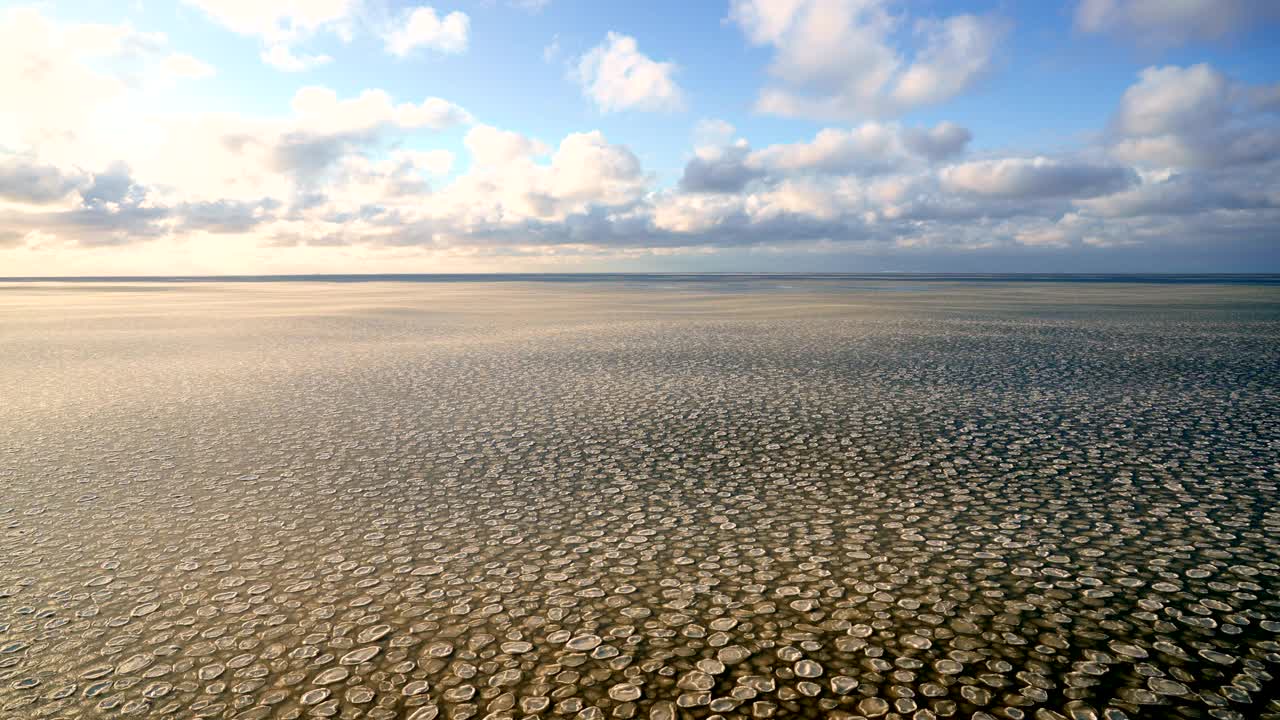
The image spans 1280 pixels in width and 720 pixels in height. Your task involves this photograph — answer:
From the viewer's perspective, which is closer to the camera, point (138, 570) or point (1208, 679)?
point (1208, 679)

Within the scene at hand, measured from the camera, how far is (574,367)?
1862 cm

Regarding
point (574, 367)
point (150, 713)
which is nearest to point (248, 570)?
point (150, 713)

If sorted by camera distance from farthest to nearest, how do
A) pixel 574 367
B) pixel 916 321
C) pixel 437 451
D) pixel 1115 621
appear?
pixel 916 321
pixel 574 367
pixel 437 451
pixel 1115 621

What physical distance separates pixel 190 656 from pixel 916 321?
107ft

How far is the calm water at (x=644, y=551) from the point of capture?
14.9 feet

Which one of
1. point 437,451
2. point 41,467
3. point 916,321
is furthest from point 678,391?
point 916,321

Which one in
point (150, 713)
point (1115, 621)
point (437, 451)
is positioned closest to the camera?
point (150, 713)

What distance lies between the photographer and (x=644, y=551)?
261 inches

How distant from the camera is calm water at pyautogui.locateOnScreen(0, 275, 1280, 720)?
14.9 ft

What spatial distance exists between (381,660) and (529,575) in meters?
1.51

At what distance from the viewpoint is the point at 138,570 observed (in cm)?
625

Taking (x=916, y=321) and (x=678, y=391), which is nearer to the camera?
(x=678, y=391)

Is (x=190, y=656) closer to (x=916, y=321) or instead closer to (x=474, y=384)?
(x=474, y=384)

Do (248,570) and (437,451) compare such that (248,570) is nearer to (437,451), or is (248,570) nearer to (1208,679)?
(437,451)
